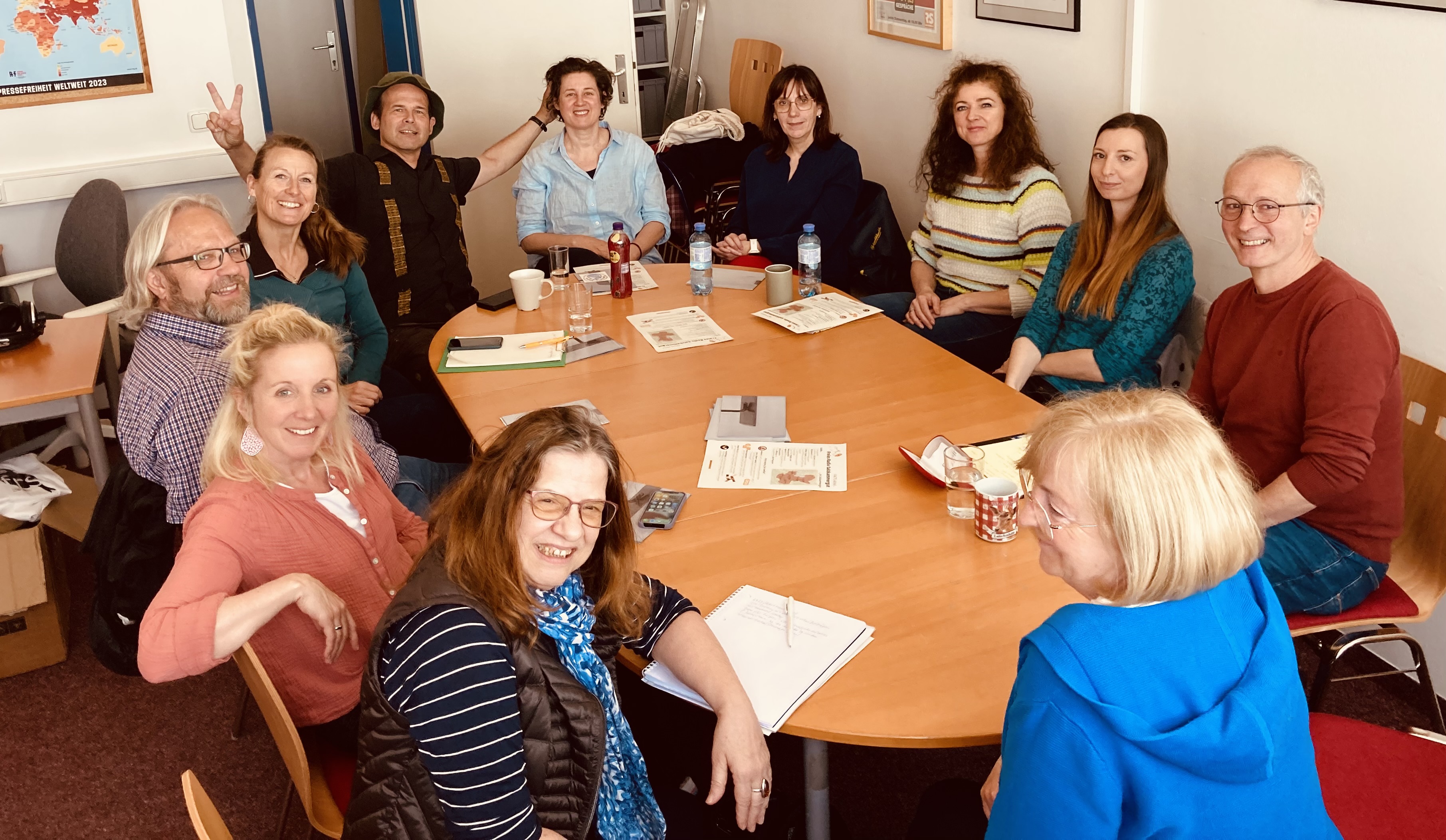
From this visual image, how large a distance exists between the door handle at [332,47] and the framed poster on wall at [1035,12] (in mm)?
4165

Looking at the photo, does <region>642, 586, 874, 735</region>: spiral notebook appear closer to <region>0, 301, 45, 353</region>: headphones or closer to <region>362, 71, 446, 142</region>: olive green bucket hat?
<region>0, 301, 45, 353</region>: headphones

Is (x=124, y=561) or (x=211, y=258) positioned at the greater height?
(x=211, y=258)

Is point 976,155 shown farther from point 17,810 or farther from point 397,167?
point 17,810

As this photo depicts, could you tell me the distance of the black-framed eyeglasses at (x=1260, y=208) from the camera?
2254 millimetres

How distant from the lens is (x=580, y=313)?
10.7 ft

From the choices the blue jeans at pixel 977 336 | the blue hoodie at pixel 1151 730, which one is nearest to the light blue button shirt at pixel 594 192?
the blue jeans at pixel 977 336

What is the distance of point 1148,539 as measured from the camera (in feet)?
4.02

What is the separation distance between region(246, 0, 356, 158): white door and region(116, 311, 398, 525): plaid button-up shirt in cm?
436

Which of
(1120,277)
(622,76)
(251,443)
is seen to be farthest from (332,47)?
(251,443)

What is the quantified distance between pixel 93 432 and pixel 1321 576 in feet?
9.82

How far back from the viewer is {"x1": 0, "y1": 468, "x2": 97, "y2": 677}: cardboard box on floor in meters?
2.96

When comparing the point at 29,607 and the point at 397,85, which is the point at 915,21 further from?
the point at 29,607

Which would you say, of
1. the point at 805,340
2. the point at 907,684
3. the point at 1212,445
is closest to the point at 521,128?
the point at 805,340

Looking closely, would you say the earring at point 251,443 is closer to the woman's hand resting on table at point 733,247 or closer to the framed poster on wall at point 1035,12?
the woman's hand resting on table at point 733,247
